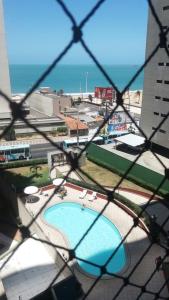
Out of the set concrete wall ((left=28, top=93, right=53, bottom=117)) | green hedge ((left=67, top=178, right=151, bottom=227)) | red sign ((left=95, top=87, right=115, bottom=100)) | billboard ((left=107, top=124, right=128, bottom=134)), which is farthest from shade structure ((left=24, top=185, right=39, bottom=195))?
red sign ((left=95, top=87, right=115, bottom=100))

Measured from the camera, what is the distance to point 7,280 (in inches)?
177

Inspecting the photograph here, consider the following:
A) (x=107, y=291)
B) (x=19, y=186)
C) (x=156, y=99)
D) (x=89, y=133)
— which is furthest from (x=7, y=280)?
(x=89, y=133)

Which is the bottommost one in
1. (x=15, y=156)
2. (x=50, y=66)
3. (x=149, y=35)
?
(x=15, y=156)

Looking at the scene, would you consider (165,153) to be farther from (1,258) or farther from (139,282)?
(1,258)

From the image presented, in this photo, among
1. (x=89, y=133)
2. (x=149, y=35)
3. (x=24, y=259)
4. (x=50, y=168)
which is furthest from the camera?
(x=89, y=133)

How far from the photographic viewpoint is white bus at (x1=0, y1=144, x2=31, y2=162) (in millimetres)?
10016

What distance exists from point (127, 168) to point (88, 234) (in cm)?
316

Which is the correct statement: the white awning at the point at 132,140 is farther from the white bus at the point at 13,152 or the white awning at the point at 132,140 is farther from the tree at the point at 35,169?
the white bus at the point at 13,152

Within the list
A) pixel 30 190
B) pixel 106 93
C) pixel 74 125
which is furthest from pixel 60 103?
pixel 30 190

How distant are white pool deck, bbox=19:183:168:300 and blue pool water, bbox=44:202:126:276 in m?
0.15

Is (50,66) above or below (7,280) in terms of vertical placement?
above

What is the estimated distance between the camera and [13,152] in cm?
1011

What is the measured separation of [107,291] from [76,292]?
583 millimetres

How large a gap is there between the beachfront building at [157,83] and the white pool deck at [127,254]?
3.36 m
